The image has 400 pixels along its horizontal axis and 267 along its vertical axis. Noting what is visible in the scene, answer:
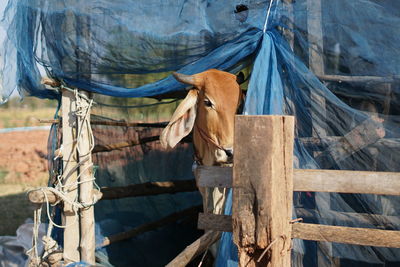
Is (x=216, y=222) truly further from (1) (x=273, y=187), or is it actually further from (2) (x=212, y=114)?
(2) (x=212, y=114)

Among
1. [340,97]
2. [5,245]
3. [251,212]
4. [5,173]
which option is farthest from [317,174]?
[5,173]

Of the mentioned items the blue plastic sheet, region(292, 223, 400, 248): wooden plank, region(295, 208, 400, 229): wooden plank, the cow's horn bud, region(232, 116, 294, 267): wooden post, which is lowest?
region(295, 208, 400, 229): wooden plank

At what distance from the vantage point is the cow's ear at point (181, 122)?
4664 mm

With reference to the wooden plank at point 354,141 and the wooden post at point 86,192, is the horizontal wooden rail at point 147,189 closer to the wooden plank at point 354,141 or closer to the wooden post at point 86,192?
the wooden post at point 86,192

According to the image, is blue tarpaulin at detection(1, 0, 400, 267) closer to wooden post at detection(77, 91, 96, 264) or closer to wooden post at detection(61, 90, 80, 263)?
wooden post at detection(61, 90, 80, 263)

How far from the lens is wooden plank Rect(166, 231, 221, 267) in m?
3.03

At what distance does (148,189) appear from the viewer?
19.7 ft

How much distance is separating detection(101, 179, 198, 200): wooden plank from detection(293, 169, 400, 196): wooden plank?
3.41 meters

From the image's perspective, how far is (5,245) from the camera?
20.1 feet

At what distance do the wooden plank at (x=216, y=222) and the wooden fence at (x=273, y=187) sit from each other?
0.59ft

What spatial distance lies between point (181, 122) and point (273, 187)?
7.96ft

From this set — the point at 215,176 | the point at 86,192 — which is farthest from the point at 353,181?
the point at 86,192

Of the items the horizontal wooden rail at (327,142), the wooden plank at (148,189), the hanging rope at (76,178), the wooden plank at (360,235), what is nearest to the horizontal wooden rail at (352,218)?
the horizontal wooden rail at (327,142)

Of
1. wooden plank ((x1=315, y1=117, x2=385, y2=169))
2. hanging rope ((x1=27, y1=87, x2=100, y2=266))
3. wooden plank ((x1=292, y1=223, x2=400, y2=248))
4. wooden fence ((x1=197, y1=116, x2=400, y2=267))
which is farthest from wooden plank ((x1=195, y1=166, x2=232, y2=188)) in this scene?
hanging rope ((x1=27, y1=87, x2=100, y2=266))
